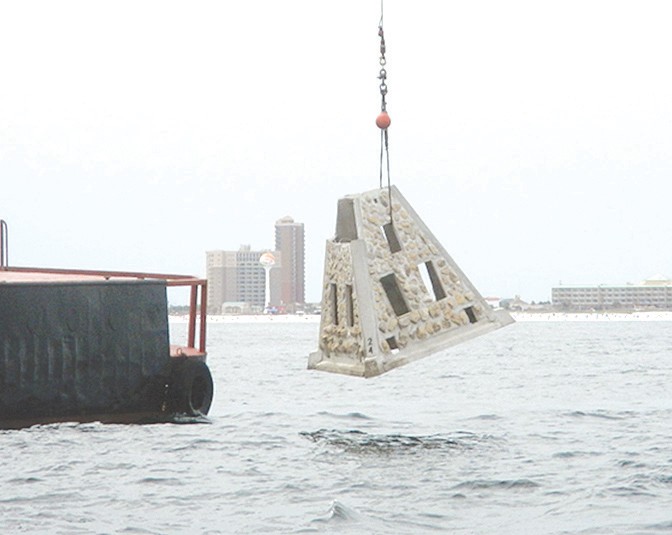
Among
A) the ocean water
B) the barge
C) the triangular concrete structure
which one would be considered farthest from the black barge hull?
the triangular concrete structure

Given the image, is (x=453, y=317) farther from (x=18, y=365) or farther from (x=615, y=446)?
(x=18, y=365)

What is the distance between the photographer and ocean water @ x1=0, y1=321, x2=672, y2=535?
52.7 feet

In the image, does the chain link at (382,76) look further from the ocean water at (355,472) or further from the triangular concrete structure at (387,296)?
the ocean water at (355,472)

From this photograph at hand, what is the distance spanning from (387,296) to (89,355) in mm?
4575

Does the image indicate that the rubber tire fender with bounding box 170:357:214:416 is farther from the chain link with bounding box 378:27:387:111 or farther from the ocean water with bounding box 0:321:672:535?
the chain link with bounding box 378:27:387:111

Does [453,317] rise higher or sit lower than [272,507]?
higher

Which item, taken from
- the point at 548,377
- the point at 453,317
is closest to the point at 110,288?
the point at 453,317

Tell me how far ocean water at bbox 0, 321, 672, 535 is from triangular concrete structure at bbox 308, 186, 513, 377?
5.62ft

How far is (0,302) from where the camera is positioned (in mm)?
17922

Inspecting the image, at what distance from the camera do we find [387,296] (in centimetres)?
2070

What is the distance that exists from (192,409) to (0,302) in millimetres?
3354

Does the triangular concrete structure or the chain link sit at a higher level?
the chain link

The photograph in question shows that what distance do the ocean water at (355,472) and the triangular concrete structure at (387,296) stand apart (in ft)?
5.62

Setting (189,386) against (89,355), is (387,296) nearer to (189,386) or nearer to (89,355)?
(189,386)
